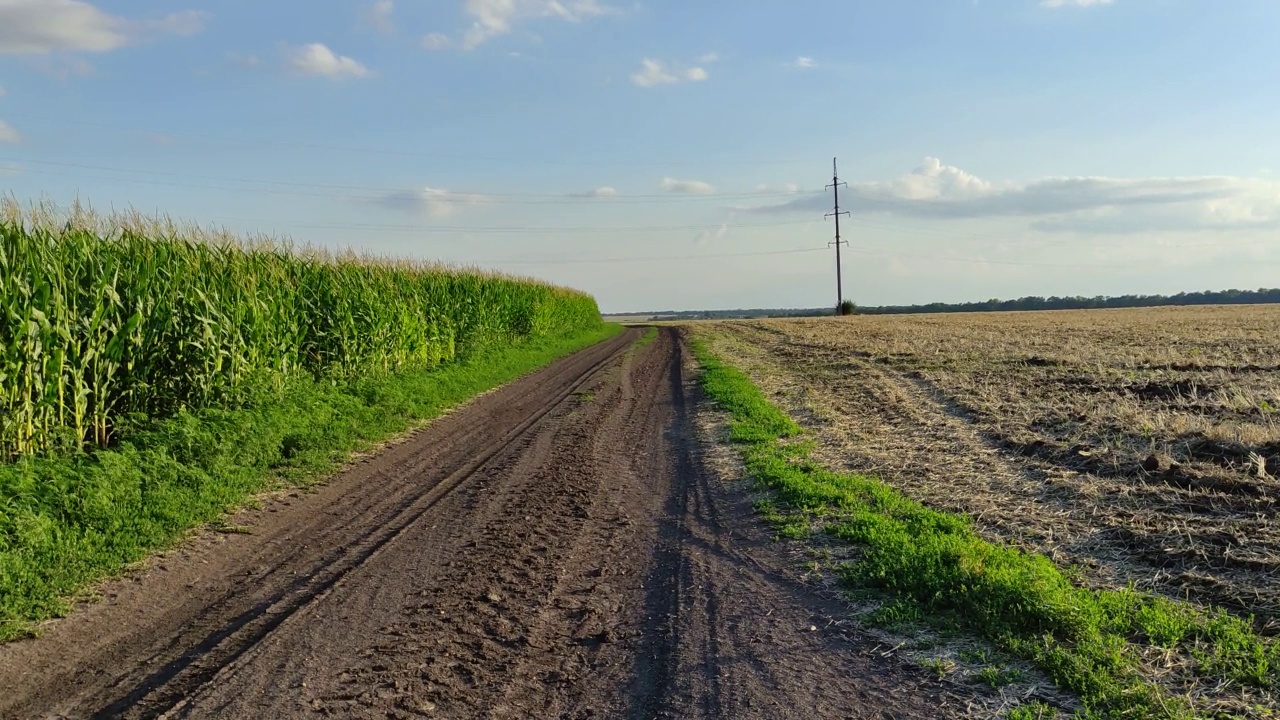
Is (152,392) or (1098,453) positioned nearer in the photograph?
(1098,453)

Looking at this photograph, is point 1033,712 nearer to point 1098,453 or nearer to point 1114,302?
point 1098,453

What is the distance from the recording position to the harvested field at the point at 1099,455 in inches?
216

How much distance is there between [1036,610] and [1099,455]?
4804 mm

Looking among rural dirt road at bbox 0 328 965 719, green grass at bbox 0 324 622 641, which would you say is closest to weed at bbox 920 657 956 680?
rural dirt road at bbox 0 328 965 719

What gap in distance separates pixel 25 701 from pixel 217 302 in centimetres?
698

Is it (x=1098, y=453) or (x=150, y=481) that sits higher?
(x=150, y=481)

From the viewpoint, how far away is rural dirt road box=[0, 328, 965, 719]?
3.95 metres

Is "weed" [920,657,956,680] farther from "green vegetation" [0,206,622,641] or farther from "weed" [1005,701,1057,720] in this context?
"green vegetation" [0,206,622,641]

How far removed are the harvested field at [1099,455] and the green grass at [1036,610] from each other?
254 mm

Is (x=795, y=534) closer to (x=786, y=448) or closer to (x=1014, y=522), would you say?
(x=1014, y=522)

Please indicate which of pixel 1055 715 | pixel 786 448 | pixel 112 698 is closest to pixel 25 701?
pixel 112 698

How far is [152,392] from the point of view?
9062mm

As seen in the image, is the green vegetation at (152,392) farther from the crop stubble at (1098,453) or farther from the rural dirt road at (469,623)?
the crop stubble at (1098,453)

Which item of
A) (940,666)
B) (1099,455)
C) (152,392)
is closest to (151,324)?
(152,392)
